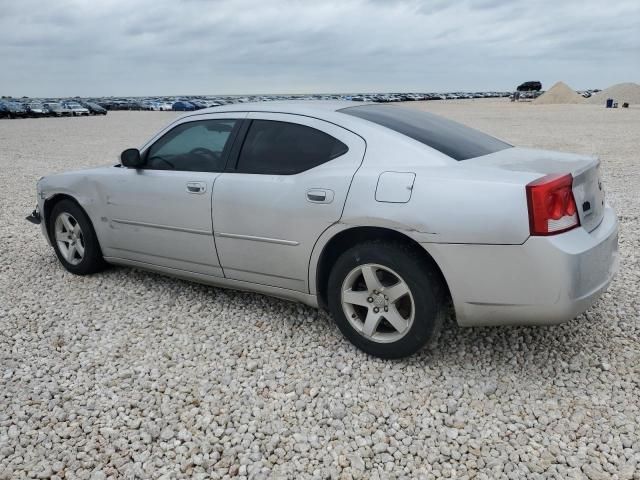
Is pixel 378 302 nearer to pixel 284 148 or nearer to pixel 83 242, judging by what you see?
pixel 284 148

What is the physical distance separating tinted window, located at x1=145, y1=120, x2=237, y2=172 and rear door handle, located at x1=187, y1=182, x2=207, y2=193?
0.13 metres

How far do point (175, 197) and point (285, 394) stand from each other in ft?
5.62

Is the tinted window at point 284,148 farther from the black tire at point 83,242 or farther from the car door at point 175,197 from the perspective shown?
the black tire at point 83,242

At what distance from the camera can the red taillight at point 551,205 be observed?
9.12ft

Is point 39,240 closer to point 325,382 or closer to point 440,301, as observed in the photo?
point 325,382

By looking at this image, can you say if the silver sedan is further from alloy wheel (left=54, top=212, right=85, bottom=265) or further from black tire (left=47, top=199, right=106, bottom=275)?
alloy wheel (left=54, top=212, right=85, bottom=265)

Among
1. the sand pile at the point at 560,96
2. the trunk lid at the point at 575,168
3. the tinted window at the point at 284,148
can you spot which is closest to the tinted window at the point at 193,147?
the tinted window at the point at 284,148

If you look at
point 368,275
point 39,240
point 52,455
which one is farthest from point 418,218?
point 39,240

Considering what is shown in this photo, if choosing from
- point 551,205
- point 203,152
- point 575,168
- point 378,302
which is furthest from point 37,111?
point 551,205

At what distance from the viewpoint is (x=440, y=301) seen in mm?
3125

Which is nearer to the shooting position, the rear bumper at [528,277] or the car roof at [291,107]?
the rear bumper at [528,277]

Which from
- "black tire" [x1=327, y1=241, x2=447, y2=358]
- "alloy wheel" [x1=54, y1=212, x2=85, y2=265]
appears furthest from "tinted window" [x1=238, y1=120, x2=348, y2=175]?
"alloy wheel" [x1=54, y1=212, x2=85, y2=265]

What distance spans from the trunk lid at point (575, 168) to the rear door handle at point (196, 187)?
177 cm

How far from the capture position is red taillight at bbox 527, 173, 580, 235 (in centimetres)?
278
